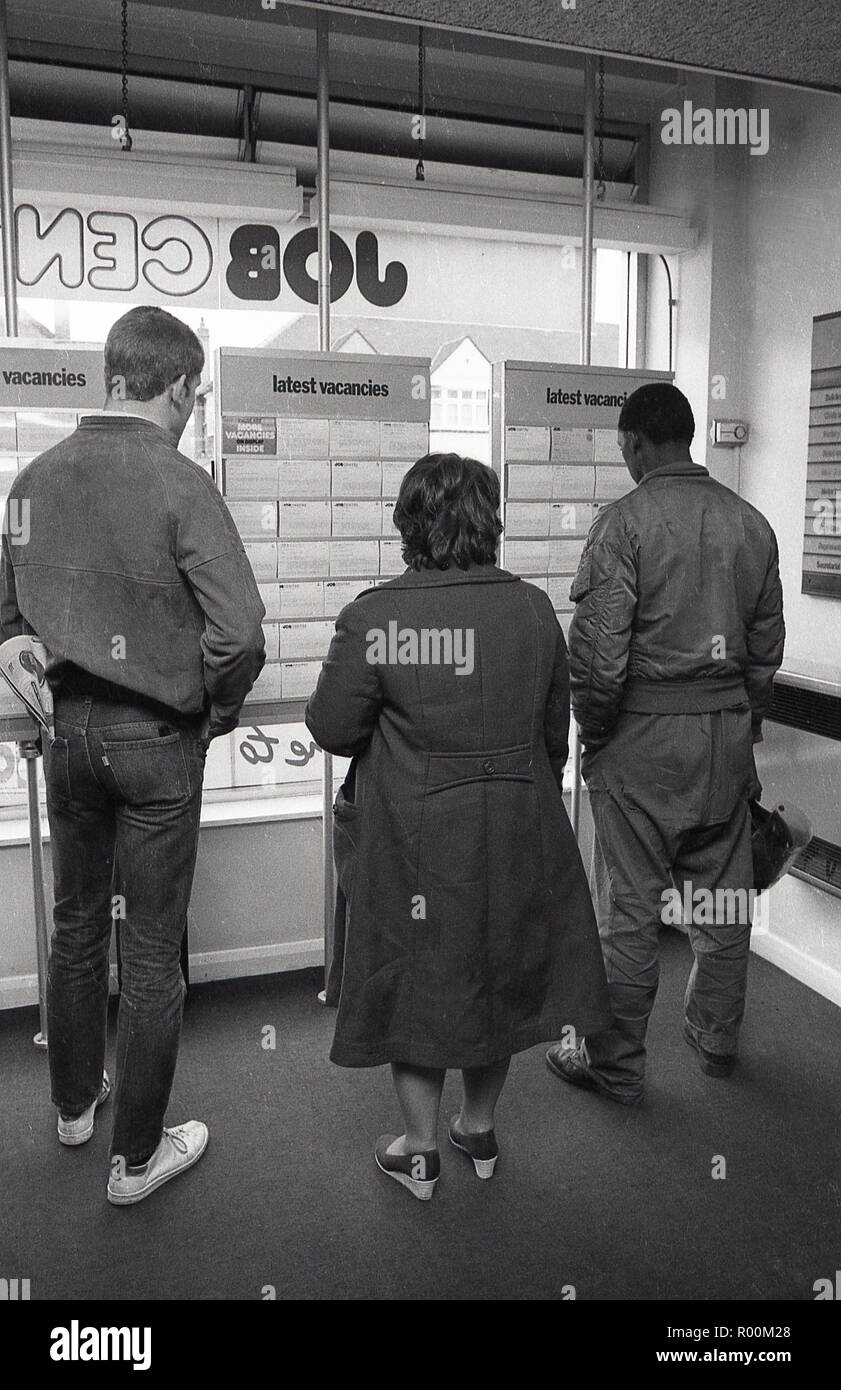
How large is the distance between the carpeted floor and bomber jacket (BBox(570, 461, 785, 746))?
3.19 ft

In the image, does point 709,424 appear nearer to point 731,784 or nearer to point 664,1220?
point 731,784

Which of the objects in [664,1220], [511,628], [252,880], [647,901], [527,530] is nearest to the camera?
[511,628]

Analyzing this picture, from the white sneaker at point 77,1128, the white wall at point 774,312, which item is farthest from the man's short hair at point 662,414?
the white sneaker at point 77,1128

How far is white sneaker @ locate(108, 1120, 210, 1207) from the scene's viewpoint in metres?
2.25

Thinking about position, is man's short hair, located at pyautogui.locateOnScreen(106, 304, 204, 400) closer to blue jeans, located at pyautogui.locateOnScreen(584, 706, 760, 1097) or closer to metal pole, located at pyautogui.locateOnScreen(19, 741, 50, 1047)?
metal pole, located at pyautogui.locateOnScreen(19, 741, 50, 1047)

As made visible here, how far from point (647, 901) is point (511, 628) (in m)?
0.96

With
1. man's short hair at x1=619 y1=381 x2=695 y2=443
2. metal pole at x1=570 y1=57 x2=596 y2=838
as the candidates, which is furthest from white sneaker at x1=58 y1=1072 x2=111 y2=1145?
man's short hair at x1=619 y1=381 x2=695 y2=443

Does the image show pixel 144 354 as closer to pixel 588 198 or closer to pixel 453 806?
pixel 453 806

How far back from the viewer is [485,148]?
11.6 ft

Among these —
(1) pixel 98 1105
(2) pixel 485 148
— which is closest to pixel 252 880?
(1) pixel 98 1105

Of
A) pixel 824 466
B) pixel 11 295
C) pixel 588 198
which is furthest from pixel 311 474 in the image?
pixel 824 466

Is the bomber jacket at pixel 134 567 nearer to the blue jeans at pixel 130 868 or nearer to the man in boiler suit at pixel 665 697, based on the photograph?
the blue jeans at pixel 130 868

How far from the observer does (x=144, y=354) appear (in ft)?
6.84

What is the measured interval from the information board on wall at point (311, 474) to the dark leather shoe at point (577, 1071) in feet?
3.77
